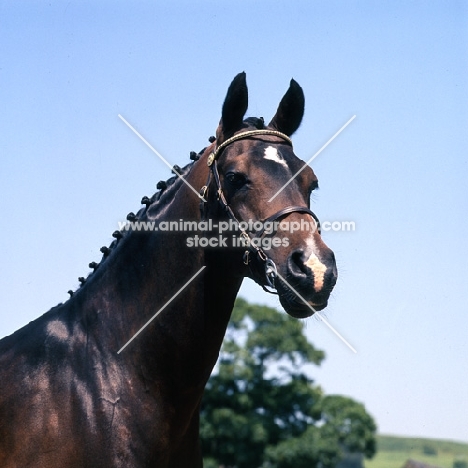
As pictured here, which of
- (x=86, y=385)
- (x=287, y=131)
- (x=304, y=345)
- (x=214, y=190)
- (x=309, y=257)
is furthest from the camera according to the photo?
(x=304, y=345)

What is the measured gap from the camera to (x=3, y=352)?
5.41 metres

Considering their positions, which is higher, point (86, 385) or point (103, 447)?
point (86, 385)

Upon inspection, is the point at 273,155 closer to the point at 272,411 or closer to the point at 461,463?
the point at 461,463

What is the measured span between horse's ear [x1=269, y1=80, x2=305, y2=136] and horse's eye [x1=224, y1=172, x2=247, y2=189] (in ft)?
3.23

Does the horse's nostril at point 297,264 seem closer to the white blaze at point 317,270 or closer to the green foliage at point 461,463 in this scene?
the white blaze at point 317,270

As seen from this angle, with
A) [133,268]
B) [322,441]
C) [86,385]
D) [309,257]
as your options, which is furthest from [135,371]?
[322,441]

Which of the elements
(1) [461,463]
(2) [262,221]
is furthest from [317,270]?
(1) [461,463]

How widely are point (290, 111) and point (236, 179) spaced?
45.4 inches

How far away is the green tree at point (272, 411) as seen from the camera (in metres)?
61.5

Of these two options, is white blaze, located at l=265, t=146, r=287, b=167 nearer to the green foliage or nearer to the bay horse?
the bay horse

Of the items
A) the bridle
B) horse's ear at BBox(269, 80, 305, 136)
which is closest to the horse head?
the bridle

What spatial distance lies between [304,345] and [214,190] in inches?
2437

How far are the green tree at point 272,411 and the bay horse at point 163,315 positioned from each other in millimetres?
57308

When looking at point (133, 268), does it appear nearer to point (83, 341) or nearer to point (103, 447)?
point (83, 341)
